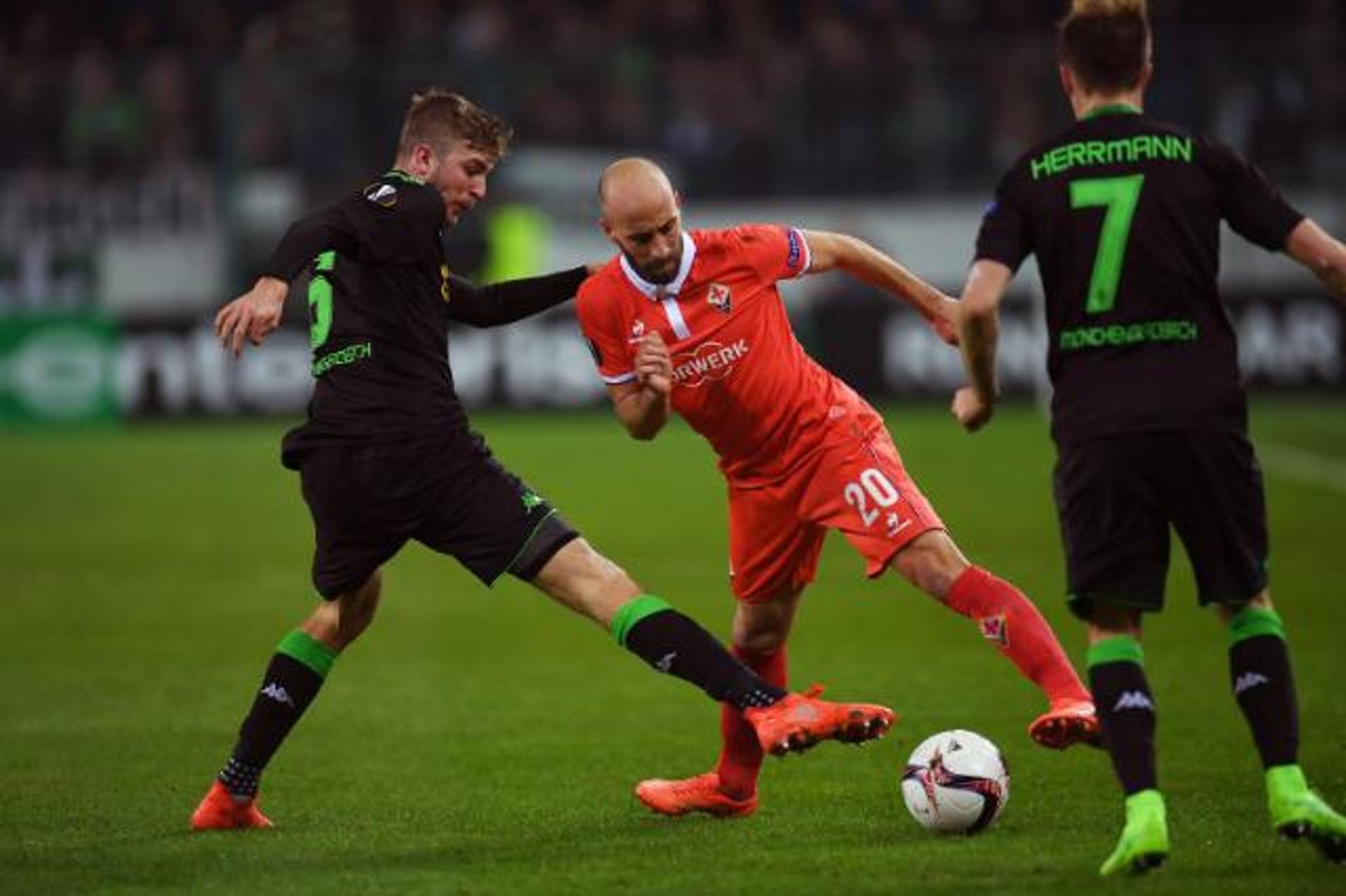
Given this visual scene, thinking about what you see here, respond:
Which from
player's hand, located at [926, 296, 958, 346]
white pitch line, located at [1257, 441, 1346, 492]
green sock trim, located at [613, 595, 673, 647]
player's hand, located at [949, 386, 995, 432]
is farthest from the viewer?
white pitch line, located at [1257, 441, 1346, 492]

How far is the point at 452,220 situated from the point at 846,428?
138 cm

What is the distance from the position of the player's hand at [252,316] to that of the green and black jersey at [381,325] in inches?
17.3

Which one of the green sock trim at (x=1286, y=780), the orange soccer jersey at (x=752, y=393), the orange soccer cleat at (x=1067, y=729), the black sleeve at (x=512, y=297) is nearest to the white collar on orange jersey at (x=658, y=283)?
the orange soccer jersey at (x=752, y=393)

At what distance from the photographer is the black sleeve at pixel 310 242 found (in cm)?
629

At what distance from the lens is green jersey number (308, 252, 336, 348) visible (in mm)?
6820

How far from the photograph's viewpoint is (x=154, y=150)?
2631cm

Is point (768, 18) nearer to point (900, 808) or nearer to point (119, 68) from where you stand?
point (119, 68)

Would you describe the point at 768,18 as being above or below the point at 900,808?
above

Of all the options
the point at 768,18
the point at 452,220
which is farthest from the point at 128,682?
the point at 768,18

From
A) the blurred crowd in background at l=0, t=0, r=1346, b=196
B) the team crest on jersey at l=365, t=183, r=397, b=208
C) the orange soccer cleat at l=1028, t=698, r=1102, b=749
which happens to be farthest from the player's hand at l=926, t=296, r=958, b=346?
the blurred crowd in background at l=0, t=0, r=1346, b=196

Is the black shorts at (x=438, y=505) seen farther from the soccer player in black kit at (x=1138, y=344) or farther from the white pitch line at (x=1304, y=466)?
the white pitch line at (x=1304, y=466)

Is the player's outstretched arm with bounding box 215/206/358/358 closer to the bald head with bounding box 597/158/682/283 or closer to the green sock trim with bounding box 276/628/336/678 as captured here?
the bald head with bounding box 597/158/682/283

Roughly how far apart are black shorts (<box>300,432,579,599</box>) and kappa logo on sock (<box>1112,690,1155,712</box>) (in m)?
1.77

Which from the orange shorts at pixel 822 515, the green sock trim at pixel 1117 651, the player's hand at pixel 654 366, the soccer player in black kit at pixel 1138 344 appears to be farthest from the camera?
the orange shorts at pixel 822 515
